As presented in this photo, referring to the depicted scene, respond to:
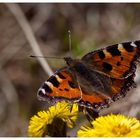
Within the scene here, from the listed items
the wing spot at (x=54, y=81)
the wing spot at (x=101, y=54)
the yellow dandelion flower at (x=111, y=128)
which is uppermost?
the wing spot at (x=101, y=54)

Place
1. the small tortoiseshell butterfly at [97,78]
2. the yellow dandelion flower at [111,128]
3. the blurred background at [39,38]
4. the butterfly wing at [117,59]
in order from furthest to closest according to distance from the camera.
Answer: the blurred background at [39,38] → the butterfly wing at [117,59] → the small tortoiseshell butterfly at [97,78] → the yellow dandelion flower at [111,128]

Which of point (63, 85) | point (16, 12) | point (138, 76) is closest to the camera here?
point (63, 85)

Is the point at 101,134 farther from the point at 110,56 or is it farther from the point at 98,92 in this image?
the point at 110,56

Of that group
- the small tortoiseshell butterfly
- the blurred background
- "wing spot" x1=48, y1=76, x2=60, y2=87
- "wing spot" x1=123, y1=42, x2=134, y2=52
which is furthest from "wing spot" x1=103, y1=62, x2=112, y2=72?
the blurred background

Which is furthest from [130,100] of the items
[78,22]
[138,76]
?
[78,22]

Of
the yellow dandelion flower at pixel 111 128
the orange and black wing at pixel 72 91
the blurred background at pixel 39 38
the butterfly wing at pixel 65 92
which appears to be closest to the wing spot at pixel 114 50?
the orange and black wing at pixel 72 91

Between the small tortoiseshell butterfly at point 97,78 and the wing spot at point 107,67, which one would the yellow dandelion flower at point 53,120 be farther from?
the wing spot at point 107,67
